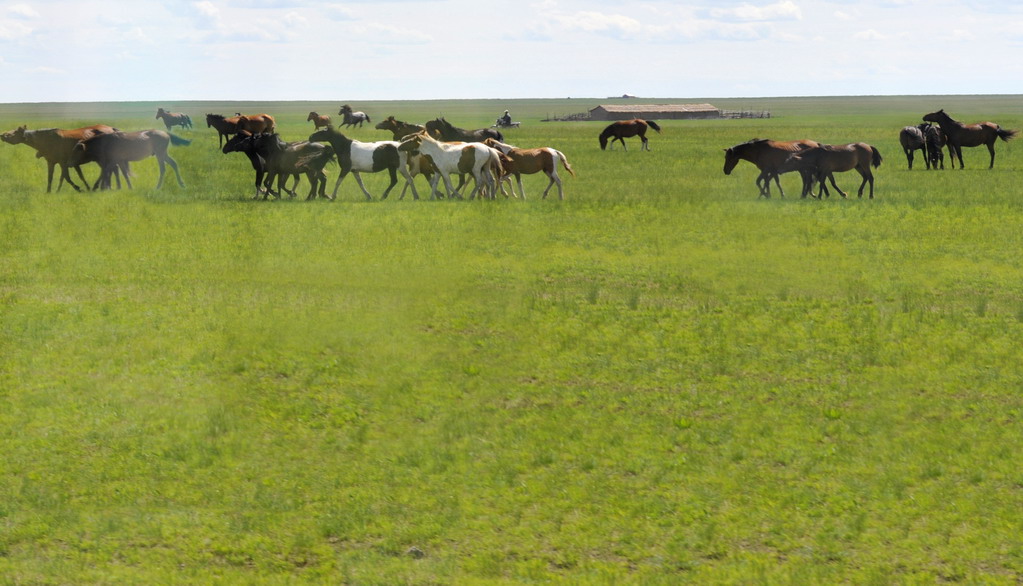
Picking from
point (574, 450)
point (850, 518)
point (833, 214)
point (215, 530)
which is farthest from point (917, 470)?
point (833, 214)

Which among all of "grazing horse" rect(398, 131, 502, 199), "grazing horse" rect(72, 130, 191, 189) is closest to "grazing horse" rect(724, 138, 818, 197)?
"grazing horse" rect(398, 131, 502, 199)

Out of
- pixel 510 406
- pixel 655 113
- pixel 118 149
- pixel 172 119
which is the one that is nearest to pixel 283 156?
pixel 118 149

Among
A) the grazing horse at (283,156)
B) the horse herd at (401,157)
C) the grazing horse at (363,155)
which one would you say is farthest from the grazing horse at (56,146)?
the grazing horse at (363,155)

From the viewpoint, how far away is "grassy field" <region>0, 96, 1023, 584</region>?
7.88m

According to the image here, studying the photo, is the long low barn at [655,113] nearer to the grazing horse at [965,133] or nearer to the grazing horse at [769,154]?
the grazing horse at [965,133]

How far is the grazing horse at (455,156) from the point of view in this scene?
27531 mm

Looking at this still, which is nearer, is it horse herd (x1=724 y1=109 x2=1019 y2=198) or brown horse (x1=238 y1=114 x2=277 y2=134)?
horse herd (x1=724 y1=109 x2=1019 y2=198)

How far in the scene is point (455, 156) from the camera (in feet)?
90.9

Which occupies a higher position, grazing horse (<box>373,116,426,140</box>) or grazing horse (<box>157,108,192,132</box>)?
grazing horse (<box>373,116,426,140</box>)

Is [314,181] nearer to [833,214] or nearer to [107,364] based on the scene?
[833,214]

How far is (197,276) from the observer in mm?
17875

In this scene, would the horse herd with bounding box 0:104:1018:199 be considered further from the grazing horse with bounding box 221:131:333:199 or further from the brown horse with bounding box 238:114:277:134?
the brown horse with bounding box 238:114:277:134

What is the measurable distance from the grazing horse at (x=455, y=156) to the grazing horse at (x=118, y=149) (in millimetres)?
6119

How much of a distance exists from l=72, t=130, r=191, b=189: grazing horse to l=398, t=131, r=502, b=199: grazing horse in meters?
6.12
